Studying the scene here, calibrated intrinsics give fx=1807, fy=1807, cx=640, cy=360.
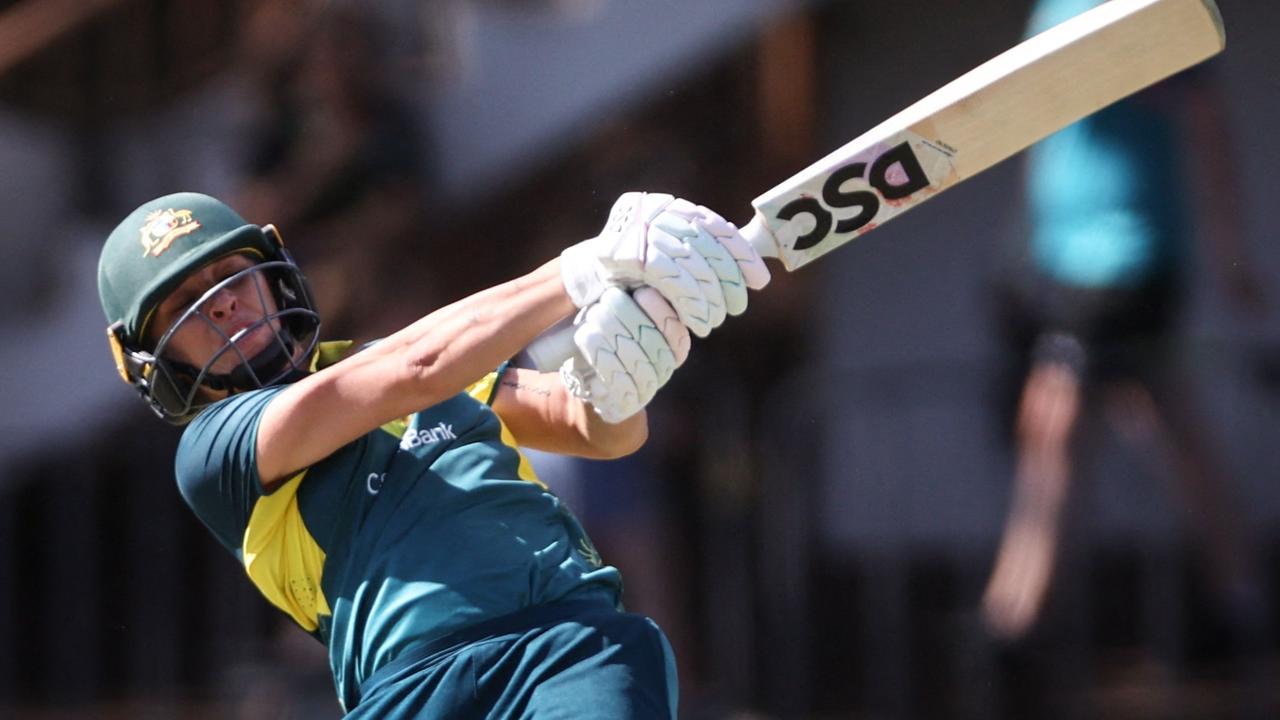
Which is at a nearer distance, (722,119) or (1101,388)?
(1101,388)

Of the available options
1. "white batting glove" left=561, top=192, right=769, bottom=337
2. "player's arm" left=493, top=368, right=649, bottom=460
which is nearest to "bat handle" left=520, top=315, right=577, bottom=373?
"white batting glove" left=561, top=192, right=769, bottom=337

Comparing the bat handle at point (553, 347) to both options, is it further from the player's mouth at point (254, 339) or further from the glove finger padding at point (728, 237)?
the player's mouth at point (254, 339)

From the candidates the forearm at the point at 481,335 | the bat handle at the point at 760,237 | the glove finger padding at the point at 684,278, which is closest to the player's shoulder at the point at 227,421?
the forearm at the point at 481,335

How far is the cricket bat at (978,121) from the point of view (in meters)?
2.95

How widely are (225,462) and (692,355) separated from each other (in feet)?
13.4

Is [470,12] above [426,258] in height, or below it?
above

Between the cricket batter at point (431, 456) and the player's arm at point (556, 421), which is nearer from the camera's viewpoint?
the cricket batter at point (431, 456)

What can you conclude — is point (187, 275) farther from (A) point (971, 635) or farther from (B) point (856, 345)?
(B) point (856, 345)

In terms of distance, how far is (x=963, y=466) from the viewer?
6.88 meters

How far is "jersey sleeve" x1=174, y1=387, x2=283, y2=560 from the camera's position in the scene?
3.06m

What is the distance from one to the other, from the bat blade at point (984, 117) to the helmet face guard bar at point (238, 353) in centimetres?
89

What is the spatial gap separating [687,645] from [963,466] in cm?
147

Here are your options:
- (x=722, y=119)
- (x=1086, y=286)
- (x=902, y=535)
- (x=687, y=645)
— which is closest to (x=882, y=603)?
(x=902, y=535)

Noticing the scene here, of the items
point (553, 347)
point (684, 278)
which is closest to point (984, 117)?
point (684, 278)
